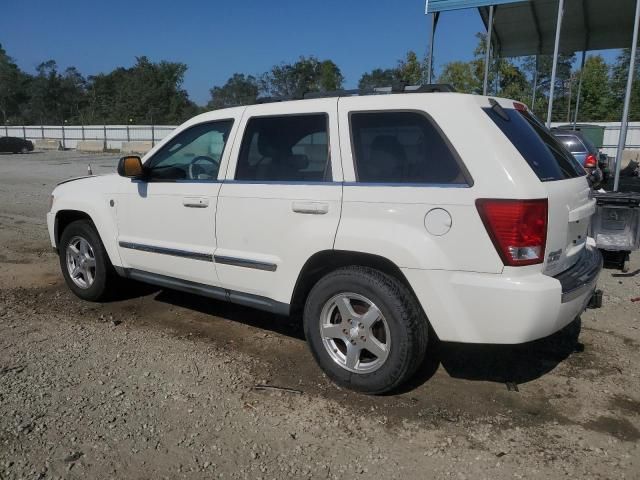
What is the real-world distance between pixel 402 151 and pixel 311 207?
0.67 meters

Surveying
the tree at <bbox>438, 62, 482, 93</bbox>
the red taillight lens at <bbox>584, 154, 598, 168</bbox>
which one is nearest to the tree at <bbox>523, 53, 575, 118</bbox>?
the tree at <bbox>438, 62, 482, 93</bbox>

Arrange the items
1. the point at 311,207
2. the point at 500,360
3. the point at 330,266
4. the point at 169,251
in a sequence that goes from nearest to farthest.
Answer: the point at 311,207
the point at 330,266
the point at 500,360
the point at 169,251

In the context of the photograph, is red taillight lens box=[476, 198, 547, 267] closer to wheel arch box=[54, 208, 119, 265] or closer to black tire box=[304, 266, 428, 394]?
black tire box=[304, 266, 428, 394]

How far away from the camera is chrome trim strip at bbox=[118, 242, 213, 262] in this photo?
411 cm

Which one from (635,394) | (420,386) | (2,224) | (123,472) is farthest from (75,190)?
(2,224)

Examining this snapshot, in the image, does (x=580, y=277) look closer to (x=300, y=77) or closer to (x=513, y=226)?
(x=513, y=226)

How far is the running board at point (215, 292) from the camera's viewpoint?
3.82 metres

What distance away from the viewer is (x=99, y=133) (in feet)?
146

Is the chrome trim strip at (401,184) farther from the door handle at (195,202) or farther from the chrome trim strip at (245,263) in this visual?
the door handle at (195,202)

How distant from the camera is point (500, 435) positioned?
301cm

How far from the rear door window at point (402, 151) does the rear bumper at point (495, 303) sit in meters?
0.56

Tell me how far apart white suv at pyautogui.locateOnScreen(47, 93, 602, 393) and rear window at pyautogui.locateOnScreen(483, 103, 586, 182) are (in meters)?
0.02

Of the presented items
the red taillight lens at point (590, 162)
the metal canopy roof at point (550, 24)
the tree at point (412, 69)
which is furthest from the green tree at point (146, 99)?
the red taillight lens at point (590, 162)

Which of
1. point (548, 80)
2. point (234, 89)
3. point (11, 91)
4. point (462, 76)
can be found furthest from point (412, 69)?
point (11, 91)
